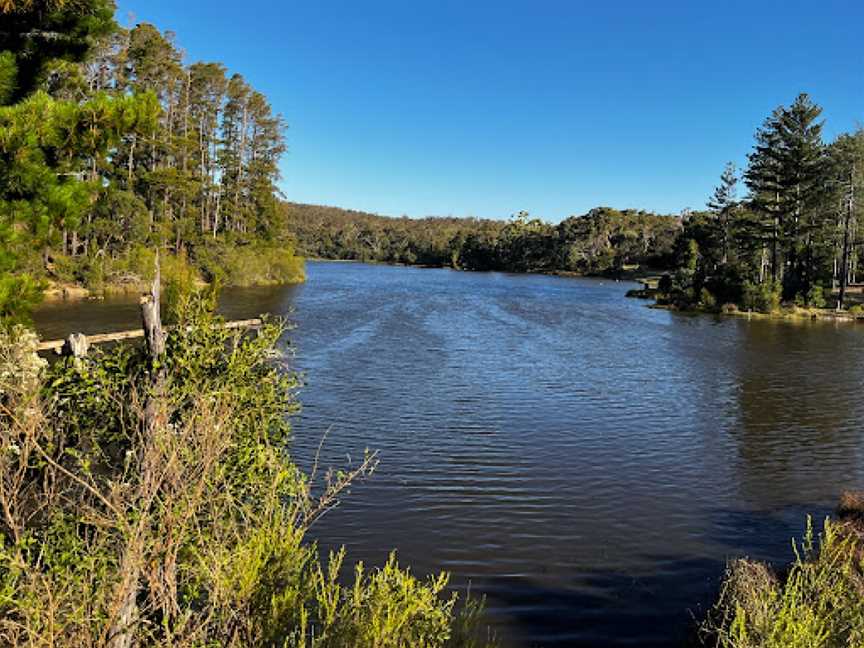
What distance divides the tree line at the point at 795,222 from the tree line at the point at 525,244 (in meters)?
27.6

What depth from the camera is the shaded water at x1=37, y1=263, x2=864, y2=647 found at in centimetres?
907

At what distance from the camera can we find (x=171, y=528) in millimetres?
4383

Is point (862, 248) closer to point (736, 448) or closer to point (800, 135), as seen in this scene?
point (800, 135)

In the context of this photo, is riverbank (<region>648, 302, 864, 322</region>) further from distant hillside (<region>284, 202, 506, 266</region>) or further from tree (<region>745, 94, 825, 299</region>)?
distant hillside (<region>284, 202, 506, 266</region>)

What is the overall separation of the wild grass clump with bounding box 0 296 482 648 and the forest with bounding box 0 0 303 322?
1.98 m

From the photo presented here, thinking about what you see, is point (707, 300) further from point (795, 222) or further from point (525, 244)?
point (525, 244)

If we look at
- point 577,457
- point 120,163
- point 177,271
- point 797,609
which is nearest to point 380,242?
point 120,163

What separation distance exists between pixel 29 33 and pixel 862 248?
66.6 m

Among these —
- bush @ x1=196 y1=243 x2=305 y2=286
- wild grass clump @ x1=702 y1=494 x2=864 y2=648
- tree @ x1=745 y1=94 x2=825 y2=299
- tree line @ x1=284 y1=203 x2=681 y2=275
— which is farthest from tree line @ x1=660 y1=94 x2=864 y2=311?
wild grass clump @ x1=702 y1=494 x2=864 y2=648

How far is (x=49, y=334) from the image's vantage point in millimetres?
25438

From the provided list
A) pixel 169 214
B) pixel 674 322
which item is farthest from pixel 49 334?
pixel 674 322

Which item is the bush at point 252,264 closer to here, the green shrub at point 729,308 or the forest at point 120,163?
the forest at point 120,163

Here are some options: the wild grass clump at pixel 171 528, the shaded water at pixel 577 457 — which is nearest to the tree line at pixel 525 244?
the shaded water at pixel 577 457

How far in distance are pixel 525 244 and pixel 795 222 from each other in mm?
71198
